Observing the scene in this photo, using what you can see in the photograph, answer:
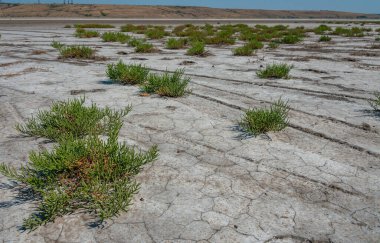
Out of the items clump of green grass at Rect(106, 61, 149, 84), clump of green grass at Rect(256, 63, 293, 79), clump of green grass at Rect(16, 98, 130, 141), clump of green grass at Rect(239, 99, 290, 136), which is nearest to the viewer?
clump of green grass at Rect(16, 98, 130, 141)

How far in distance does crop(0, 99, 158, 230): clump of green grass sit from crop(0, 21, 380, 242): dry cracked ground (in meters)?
0.08

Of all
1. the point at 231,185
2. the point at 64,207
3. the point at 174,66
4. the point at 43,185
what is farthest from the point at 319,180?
the point at 174,66

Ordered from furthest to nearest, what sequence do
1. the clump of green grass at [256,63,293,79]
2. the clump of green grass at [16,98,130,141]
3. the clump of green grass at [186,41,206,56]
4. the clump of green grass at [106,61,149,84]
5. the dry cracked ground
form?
the clump of green grass at [186,41,206,56], the clump of green grass at [256,63,293,79], the clump of green grass at [106,61,149,84], the clump of green grass at [16,98,130,141], the dry cracked ground

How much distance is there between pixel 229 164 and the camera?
3.04 metres

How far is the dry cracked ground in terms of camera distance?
2135 mm

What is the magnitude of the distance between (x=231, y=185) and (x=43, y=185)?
146 centimetres

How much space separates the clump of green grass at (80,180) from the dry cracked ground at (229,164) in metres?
0.08

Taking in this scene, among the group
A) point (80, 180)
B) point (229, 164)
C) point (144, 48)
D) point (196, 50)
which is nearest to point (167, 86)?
point (229, 164)

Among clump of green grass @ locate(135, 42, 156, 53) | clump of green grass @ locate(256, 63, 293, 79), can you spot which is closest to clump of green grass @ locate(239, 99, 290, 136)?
clump of green grass @ locate(256, 63, 293, 79)

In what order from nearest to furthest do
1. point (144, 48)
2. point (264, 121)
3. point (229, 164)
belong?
point (229, 164), point (264, 121), point (144, 48)

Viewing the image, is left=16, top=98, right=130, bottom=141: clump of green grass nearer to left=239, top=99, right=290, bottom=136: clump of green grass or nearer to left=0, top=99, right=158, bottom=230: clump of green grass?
left=0, top=99, right=158, bottom=230: clump of green grass

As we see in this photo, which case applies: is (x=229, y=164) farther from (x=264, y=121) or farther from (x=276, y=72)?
(x=276, y=72)

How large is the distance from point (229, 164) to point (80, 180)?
132cm

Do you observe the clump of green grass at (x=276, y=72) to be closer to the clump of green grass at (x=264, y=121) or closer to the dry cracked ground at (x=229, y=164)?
the dry cracked ground at (x=229, y=164)
